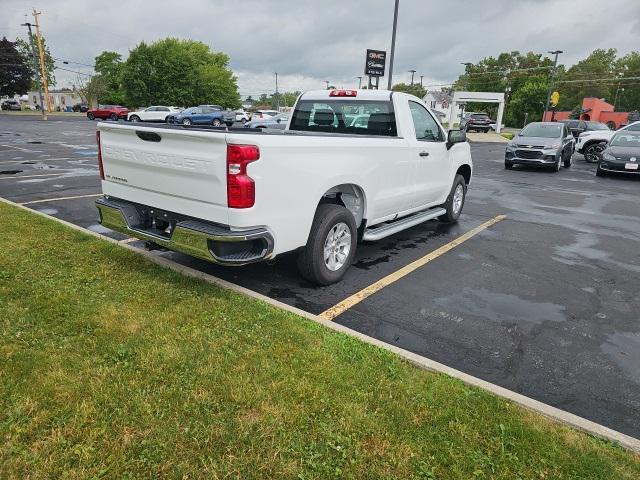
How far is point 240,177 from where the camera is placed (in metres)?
A: 3.68

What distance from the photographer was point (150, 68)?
55656 mm

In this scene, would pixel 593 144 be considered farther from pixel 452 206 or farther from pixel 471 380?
pixel 471 380

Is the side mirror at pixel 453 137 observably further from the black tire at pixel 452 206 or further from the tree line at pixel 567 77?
the tree line at pixel 567 77

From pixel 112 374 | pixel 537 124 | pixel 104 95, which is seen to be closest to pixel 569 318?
pixel 112 374

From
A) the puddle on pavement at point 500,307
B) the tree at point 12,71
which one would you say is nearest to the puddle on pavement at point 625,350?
the puddle on pavement at point 500,307

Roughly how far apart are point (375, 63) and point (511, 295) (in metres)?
19.2

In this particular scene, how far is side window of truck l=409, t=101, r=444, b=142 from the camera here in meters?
6.08

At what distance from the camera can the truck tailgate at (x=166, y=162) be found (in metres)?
3.76

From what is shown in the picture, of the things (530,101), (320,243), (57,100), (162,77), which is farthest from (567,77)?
(320,243)

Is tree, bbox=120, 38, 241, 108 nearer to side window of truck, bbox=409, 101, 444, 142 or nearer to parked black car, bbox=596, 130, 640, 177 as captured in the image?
parked black car, bbox=596, 130, 640, 177

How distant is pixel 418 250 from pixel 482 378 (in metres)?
3.13

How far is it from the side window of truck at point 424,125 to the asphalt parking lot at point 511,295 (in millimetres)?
1450

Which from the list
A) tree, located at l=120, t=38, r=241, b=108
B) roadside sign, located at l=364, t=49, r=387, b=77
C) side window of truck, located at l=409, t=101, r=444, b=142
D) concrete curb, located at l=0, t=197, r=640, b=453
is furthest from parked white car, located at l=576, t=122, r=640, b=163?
tree, located at l=120, t=38, r=241, b=108

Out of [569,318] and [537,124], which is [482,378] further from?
[537,124]
